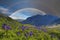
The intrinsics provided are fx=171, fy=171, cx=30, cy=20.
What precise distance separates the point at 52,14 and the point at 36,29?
16.5 inches

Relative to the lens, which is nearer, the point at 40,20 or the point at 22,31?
the point at 22,31

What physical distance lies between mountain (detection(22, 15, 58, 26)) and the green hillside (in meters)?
0.09

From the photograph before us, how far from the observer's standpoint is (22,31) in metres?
2.04

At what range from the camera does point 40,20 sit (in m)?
2.48

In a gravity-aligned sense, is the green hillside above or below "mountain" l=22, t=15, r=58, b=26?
below

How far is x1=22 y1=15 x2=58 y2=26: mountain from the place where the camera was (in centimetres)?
245

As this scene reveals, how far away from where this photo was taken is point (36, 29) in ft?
7.54

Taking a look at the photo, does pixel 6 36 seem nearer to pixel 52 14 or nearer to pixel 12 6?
pixel 12 6

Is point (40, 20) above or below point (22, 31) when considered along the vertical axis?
above

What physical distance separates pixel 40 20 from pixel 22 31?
52cm

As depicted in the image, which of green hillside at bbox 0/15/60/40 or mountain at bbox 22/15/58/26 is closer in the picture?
green hillside at bbox 0/15/60/40

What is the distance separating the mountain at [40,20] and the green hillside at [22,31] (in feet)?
0.29

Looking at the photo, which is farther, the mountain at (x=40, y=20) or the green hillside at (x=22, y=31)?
the mountain at (x=40, y=20)

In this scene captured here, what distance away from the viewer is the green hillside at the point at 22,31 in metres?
1.88
